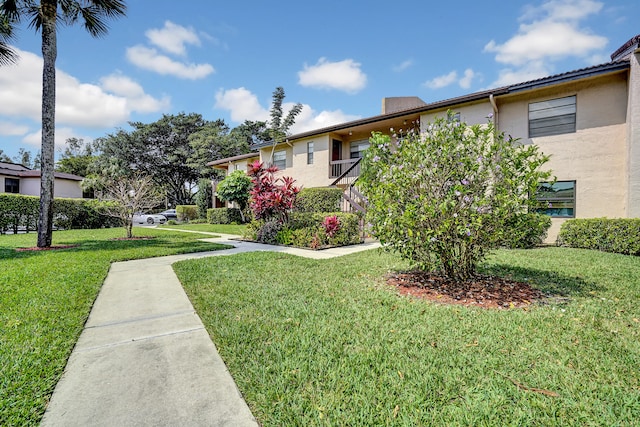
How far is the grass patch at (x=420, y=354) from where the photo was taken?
203 centimetres

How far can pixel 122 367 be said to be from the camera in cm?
262

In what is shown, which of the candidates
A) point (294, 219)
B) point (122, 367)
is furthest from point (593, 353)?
point (294, 219)

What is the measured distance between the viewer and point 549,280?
210 inches

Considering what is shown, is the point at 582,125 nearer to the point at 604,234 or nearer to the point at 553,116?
the point at 553,116

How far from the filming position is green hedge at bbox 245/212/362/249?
975 centimetres

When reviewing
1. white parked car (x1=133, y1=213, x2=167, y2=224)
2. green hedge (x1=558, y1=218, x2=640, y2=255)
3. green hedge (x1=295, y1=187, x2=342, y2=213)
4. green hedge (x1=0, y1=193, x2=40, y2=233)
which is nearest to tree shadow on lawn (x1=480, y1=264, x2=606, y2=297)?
green hedge (x1=558, y1=218, x2=640, y2=255)

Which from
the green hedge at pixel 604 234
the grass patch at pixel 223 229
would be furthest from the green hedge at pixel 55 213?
the green hedge at pixel 604 234

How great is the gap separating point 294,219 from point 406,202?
6.92m

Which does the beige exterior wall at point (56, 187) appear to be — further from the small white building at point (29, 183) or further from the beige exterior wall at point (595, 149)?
the beige exterior wall at point (595, 149)

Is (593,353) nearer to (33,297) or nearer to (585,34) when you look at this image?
(33,297)

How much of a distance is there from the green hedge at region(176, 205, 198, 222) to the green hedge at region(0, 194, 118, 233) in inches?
276

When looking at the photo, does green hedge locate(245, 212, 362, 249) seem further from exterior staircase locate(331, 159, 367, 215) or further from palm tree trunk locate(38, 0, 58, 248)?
palm tree trunk locate(38, 0, 58, 248)

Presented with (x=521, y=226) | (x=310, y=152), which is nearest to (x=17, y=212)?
(x=310, y=152)

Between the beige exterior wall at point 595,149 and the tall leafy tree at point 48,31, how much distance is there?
15394 mm
